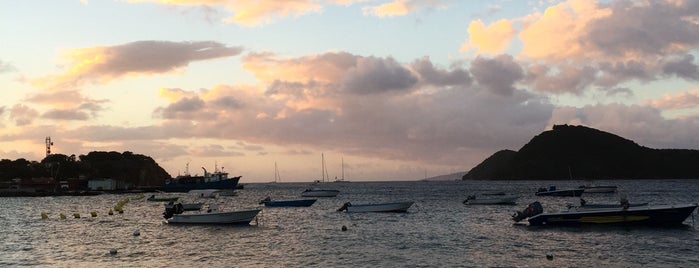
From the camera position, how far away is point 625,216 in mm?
56969

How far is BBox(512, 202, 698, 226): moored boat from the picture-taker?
5606cm

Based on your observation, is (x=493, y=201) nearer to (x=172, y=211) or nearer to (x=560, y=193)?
(x=560, y=193)

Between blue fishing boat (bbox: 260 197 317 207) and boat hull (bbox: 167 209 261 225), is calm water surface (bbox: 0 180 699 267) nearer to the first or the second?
boat hull (bbox: 167 209 261 225)

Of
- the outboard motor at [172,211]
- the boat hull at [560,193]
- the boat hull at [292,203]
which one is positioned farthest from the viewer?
the boat hull at [560,193]

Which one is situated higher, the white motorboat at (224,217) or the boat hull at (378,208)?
the white motorboat at (224,217)

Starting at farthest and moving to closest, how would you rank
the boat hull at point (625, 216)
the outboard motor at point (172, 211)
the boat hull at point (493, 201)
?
the boat hull at point (493, 201), the outboard motor at point (172, 211), the boat hull at point (625, 216)

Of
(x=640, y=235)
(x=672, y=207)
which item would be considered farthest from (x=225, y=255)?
(x=672, y=207)

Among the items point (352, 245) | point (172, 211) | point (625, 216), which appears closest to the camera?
point (352, 245)

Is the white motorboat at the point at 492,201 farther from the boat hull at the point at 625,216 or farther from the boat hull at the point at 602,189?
the boat hull at the point at 602,189

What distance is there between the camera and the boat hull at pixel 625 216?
56.1 meters

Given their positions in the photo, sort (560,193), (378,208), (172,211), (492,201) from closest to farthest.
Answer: (172,211)
(378,208)
(492,201)
(560,193)

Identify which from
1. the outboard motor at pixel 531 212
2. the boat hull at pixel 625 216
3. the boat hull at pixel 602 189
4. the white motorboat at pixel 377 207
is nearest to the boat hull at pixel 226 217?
the white motorboat at pixel 377 207

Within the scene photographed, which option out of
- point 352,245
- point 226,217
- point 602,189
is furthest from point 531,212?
point 602,189

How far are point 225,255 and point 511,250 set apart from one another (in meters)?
19.9
